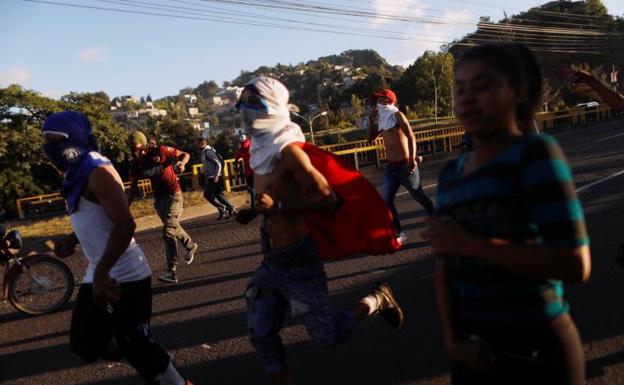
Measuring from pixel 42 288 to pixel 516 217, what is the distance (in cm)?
584

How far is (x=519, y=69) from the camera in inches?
65.8

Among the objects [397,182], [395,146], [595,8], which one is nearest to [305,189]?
[395,146]

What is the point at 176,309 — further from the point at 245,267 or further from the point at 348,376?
the point at 348,376

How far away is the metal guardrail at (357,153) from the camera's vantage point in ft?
59.7

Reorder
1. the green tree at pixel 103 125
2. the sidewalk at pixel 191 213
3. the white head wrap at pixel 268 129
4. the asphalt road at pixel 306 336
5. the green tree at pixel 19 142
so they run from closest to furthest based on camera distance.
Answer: the white head wrap at pixel 268 129 < the asphalt road at pixel 306 336 < the sidewalk at pixel 191 213 < the green tree at pixel 19 142 < the green tree at pixel 103 125

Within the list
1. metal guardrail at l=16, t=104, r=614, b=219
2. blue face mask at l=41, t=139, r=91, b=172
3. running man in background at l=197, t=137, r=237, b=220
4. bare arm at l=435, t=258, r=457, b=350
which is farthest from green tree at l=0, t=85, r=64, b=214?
bare arm at l=435, t=258, r=457, b=350

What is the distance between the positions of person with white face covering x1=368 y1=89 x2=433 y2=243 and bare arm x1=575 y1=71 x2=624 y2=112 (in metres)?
3.03

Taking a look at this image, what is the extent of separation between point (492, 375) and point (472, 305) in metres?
0.22

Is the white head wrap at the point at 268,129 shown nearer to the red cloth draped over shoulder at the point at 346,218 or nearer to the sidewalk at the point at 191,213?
the red cloth draped over shoulder at the point at 346,218

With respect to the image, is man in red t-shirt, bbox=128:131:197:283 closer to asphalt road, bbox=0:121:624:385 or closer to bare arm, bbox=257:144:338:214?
asphalt road, bbox=0:121:624:385

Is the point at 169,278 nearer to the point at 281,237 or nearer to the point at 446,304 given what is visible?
the point at 281,237

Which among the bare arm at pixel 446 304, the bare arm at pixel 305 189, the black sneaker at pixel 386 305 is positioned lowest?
the black sneaker at pixel 386 305

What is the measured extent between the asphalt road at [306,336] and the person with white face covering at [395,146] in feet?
2.49

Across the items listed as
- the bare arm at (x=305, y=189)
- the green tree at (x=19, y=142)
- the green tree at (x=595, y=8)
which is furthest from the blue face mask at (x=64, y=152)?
the green tree at (x=595, y=8)
